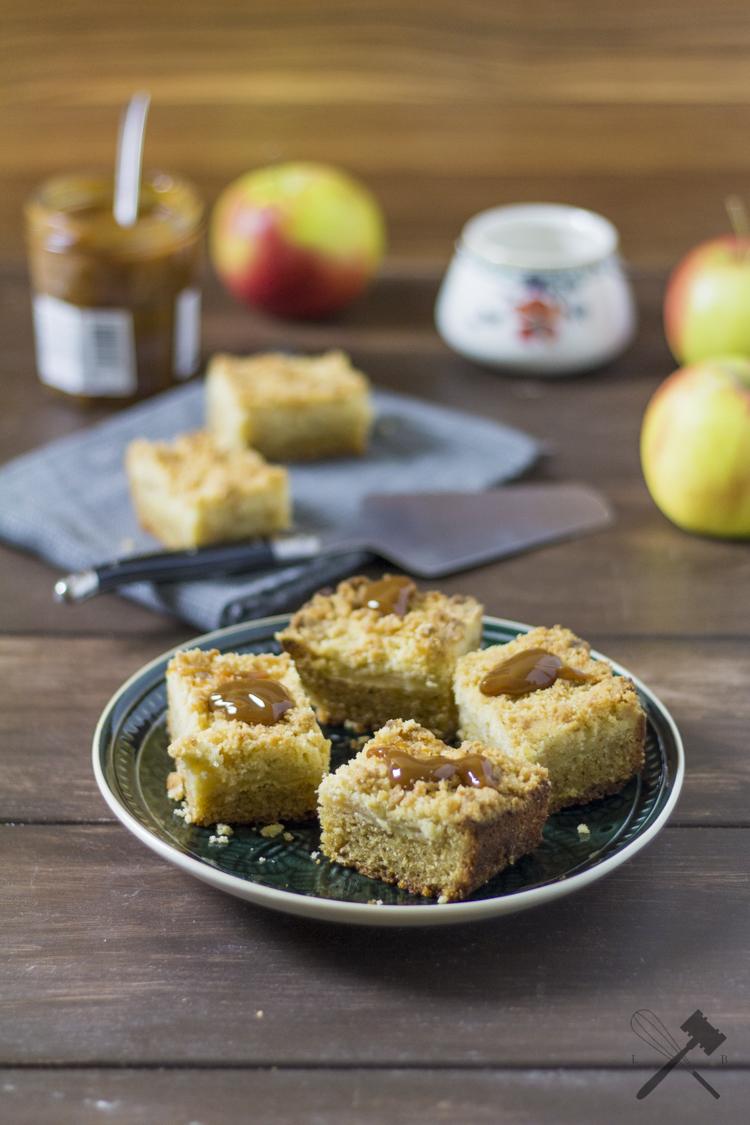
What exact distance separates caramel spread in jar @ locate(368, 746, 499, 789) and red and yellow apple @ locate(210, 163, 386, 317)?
4.40 ft

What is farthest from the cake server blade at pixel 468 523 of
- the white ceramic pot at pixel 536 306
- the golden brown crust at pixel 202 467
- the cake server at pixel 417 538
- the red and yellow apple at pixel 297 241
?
the red and yellow apple at pixel 297 241

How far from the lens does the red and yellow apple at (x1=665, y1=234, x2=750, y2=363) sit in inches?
82.8

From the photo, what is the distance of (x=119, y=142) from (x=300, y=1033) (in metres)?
2.01

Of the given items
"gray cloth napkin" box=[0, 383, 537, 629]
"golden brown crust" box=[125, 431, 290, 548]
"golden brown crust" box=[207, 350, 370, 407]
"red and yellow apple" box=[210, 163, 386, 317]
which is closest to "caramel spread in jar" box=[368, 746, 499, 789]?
"gray cloth napkin" box=[0, 383, 537, 629]

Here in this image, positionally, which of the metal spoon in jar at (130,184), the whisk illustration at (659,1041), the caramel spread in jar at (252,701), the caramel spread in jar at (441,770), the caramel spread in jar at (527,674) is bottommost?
the whisk illustration at (659,1041)

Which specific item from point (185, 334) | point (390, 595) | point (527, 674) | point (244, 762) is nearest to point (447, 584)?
point (390, 595)

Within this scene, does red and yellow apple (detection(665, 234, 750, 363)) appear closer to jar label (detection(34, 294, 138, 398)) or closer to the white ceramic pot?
the white ceramic pot

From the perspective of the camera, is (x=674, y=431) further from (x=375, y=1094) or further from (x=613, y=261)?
(x=375, y=1094)

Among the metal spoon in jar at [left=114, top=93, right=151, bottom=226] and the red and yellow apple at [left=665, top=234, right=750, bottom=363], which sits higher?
the metal spoon in jar at [left=114, top=93, right=151, bottom=226]

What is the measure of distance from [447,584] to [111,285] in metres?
0.68

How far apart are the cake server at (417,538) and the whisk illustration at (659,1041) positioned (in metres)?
0.71

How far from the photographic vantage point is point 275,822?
1158mm

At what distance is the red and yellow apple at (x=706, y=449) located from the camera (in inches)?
66.4

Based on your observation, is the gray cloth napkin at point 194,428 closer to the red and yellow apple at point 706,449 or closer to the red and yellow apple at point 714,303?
the red and yellow apple at point 706,449
